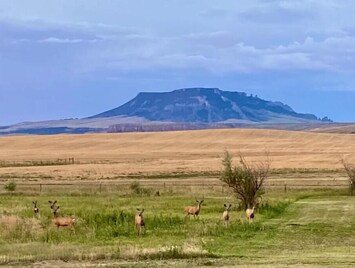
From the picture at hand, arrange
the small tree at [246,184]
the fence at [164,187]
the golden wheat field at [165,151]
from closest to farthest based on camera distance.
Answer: the small tree at [246,184]
the fence at [164,187]
the golden wheat field at [165,151]

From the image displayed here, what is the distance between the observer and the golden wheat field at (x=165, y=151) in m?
88.3

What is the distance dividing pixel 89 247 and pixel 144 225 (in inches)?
190

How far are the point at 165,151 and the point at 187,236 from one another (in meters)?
102

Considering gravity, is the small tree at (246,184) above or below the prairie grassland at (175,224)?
above

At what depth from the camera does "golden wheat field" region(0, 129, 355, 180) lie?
8831 cm

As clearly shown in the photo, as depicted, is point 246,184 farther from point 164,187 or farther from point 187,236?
point 164,187

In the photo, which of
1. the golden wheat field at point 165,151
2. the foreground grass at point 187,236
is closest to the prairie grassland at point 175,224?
the foreground grass at point 187,236

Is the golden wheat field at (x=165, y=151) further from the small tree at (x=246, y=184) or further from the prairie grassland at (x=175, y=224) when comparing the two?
the small tree at (x=246, y=184)

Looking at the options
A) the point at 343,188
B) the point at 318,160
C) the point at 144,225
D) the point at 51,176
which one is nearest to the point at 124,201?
the point at 144,225

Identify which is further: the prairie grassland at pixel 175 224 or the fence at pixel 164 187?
the fence at pixel 164 187

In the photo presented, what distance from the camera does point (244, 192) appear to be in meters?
39.1

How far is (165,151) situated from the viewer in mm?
129875

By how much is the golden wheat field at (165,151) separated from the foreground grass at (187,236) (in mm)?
40077

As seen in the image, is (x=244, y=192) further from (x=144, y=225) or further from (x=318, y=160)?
(x=318, y=160)
